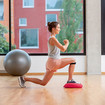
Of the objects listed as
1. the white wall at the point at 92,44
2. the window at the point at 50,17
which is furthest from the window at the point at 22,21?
the white wall at the point at 92,44

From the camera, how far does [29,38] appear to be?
702 cm

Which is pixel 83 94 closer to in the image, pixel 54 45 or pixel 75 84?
pixel 75 84

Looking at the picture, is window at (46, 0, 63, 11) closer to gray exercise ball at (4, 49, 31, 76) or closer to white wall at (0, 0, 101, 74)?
white wall at (0, 0, 101, 74)

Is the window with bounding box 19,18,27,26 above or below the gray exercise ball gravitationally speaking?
above

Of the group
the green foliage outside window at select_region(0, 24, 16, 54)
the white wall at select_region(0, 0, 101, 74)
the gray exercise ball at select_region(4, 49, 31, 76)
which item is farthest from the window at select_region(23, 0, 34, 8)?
the gray exercise ball at select_region(4, 49, 31, 76)

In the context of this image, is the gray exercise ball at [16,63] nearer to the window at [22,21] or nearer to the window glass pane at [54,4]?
the window at [22,21]

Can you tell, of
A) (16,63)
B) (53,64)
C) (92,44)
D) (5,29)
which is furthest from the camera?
(5,29)

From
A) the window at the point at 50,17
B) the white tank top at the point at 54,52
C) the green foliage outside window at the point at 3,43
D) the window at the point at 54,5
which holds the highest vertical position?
the window at the point at 54,5

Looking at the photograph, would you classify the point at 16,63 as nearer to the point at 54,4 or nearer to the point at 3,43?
the point at 3,43

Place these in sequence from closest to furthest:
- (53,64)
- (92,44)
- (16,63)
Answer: (53,64) < (16,63) < (92,44)

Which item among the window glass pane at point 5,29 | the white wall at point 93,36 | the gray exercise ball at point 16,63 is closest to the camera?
the gray exercise ball at point 16,63

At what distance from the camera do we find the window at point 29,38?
6.99 m

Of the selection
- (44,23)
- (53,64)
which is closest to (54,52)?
(53,64)

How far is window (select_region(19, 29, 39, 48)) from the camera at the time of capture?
6.99m
